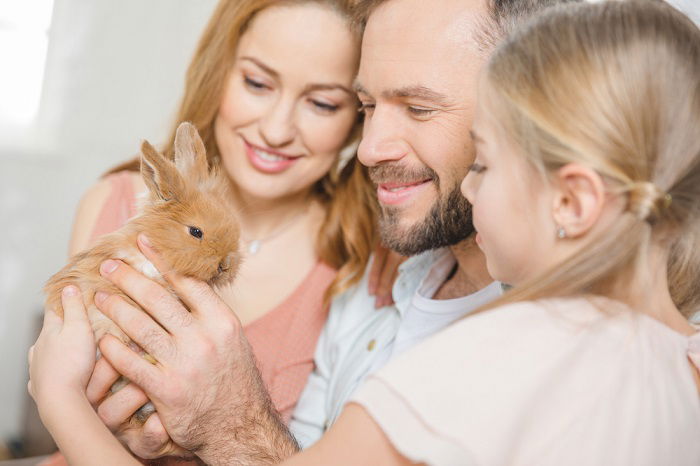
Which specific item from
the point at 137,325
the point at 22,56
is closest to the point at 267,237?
the point at 137,325

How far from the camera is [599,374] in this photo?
39.9 inches

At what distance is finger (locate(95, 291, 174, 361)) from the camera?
1.52 metres

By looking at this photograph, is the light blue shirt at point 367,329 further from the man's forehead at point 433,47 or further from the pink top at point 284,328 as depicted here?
the man's forehead at point 433,47

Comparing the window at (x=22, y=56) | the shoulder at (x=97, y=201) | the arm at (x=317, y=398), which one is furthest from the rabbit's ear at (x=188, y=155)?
the window at (x=22, y=56)

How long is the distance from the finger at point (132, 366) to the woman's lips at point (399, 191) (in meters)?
0.80

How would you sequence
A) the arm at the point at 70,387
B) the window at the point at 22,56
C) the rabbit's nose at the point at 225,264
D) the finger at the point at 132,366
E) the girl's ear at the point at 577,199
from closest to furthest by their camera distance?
the girl's ear at the point at 577,199 < the arm at the point at 70,387 < the finger at the point at 132,366 < the rabbit's nose at the point at 225,264 < the window at the point at 22,56

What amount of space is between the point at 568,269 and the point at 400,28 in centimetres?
97

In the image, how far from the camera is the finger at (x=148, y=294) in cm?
154

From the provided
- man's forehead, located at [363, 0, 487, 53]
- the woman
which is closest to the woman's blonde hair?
the woman

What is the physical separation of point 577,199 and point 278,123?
119 cm

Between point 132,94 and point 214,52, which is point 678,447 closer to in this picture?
point 214,52

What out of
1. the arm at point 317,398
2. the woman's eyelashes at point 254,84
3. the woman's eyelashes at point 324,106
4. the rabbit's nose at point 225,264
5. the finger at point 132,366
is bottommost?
the arm at point 317,398

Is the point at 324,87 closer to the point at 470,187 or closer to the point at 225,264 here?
the point at 225,264

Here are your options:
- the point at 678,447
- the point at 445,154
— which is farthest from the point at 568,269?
the point at 445,154
